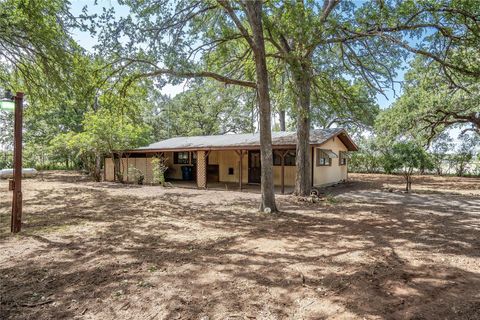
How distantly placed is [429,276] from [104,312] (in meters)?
3.86

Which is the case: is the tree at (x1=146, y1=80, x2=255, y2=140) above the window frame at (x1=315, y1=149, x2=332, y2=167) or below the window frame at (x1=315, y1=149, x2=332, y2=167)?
above

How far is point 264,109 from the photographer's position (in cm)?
808

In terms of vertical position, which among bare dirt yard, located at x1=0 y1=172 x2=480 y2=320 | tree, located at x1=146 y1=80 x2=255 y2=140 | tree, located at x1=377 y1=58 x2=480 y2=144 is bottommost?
bare dirt yard, located at x1=0 y1=172 x2=480 y2=320

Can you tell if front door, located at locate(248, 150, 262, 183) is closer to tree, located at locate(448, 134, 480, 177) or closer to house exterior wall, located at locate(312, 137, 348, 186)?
house exterior wall, located at locate(312, 137, 348, 186)

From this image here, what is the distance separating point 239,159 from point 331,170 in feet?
16.7

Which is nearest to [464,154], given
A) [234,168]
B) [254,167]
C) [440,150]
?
[440,150]

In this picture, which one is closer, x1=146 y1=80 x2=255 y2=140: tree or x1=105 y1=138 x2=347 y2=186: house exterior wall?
x1=105 y1=138 x2=347 y2=186: house exterior wall

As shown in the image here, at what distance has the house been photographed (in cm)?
1364

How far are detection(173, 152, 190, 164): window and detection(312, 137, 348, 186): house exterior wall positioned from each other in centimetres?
833

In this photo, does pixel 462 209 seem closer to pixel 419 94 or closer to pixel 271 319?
pixel 271 319

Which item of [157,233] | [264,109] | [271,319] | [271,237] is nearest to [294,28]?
[264,109]

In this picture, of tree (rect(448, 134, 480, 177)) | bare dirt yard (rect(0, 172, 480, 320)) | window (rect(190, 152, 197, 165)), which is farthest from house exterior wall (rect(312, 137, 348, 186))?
tree (rect(448, 134, 480, 177))

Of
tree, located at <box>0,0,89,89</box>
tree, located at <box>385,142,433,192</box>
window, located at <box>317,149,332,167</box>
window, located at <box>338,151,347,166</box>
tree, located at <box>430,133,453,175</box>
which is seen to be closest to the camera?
tree, located at <box>0,0,89,89</box>

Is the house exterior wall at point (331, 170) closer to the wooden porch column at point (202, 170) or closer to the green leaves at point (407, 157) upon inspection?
the green leaves at point (407, 157)
